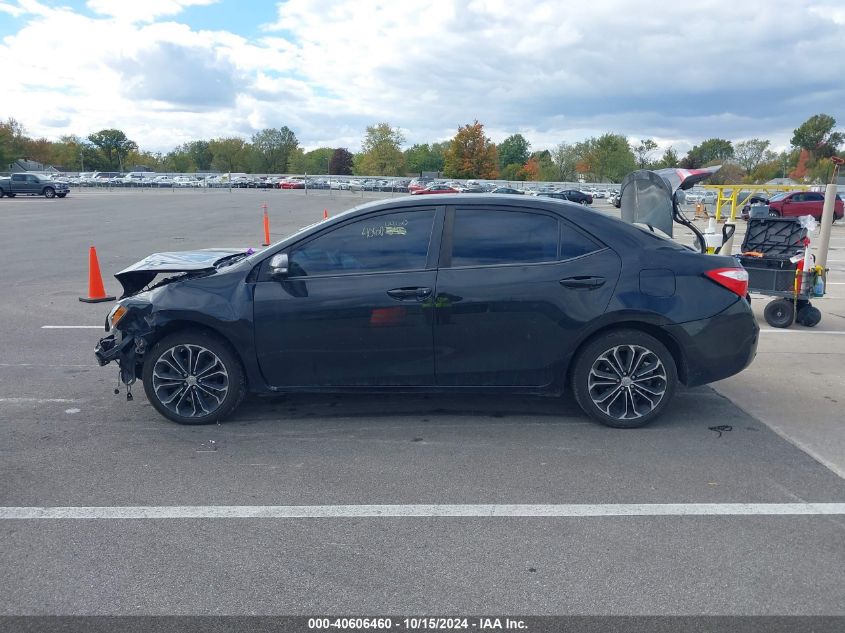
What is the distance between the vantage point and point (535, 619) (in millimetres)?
3084

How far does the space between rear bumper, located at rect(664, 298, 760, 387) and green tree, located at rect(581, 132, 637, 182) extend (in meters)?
86.9

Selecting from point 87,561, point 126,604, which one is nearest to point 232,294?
point 87,561

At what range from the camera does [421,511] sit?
13.4 feet

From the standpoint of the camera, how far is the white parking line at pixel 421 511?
404 cm

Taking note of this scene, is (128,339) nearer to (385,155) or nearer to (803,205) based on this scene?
(803,205)

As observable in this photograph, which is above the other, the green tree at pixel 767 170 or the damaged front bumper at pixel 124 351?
the green tree at pixel 767 170

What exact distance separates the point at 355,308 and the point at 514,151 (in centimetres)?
12253

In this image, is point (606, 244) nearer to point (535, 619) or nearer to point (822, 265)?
point (535, 619)

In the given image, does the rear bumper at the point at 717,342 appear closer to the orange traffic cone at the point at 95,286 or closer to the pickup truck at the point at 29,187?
the orange traffic cone at the point at 95,286

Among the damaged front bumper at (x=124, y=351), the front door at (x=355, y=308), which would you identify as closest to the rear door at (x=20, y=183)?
the damaged front bumper at (x=124, y=351)

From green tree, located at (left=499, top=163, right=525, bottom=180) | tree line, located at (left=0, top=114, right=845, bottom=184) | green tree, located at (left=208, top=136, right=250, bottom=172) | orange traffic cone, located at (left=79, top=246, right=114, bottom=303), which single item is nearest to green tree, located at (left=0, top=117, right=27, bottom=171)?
tree line, located at (left=0, top=114, right=845, bottom=184)

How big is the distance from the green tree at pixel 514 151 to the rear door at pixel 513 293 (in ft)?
391

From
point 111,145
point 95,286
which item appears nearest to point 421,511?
point 95,286

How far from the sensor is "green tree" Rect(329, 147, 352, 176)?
13925 cm
